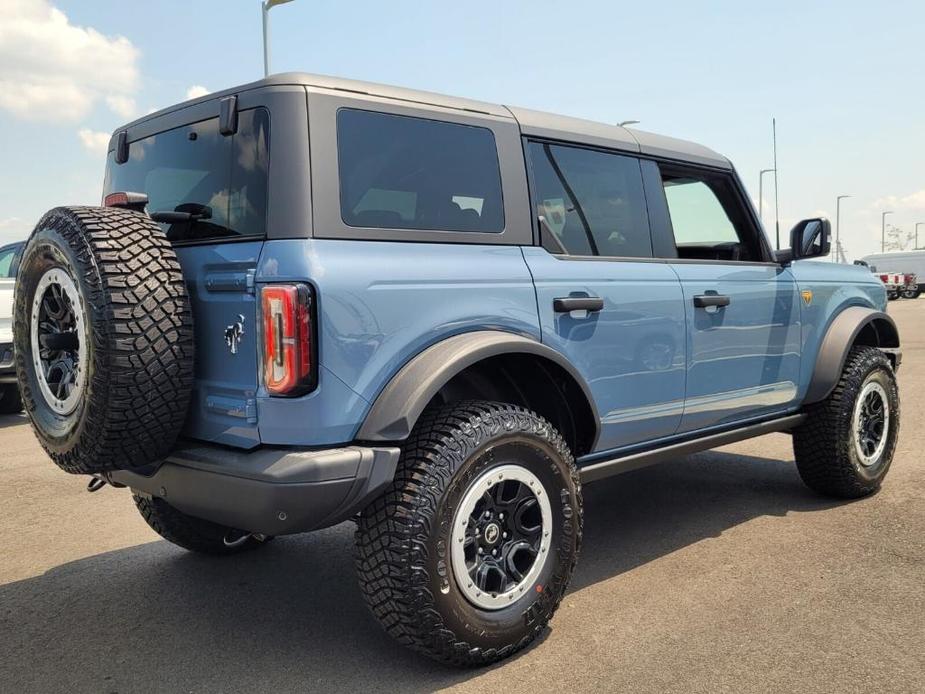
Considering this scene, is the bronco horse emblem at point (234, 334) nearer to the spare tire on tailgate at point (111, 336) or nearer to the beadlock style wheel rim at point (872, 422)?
the spare tire on tailgate at point (111, 336)

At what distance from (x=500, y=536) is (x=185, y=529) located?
1.78m

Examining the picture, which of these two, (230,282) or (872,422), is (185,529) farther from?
(872,422)

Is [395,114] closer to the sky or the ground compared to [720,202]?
closer to the sky

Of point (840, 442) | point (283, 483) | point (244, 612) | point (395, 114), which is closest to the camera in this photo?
point (283, 483)

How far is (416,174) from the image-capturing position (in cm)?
304

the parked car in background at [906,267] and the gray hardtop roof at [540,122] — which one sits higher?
the gray hardtop roof at [540,122]

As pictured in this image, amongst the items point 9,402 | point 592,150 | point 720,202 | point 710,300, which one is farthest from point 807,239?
point 9,402

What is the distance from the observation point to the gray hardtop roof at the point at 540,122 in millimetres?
2836

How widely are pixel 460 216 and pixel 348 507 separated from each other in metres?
1.19

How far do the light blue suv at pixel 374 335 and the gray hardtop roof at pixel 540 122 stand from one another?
2cm

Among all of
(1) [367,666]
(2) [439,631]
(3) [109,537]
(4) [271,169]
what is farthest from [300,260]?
(3) [109,537]

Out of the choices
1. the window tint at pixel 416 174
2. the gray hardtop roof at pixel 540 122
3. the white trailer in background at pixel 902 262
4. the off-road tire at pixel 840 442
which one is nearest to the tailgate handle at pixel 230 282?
the window tint at pixel 416 174

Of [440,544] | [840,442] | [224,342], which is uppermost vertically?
[224,342]

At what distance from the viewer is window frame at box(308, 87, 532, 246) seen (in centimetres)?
273
